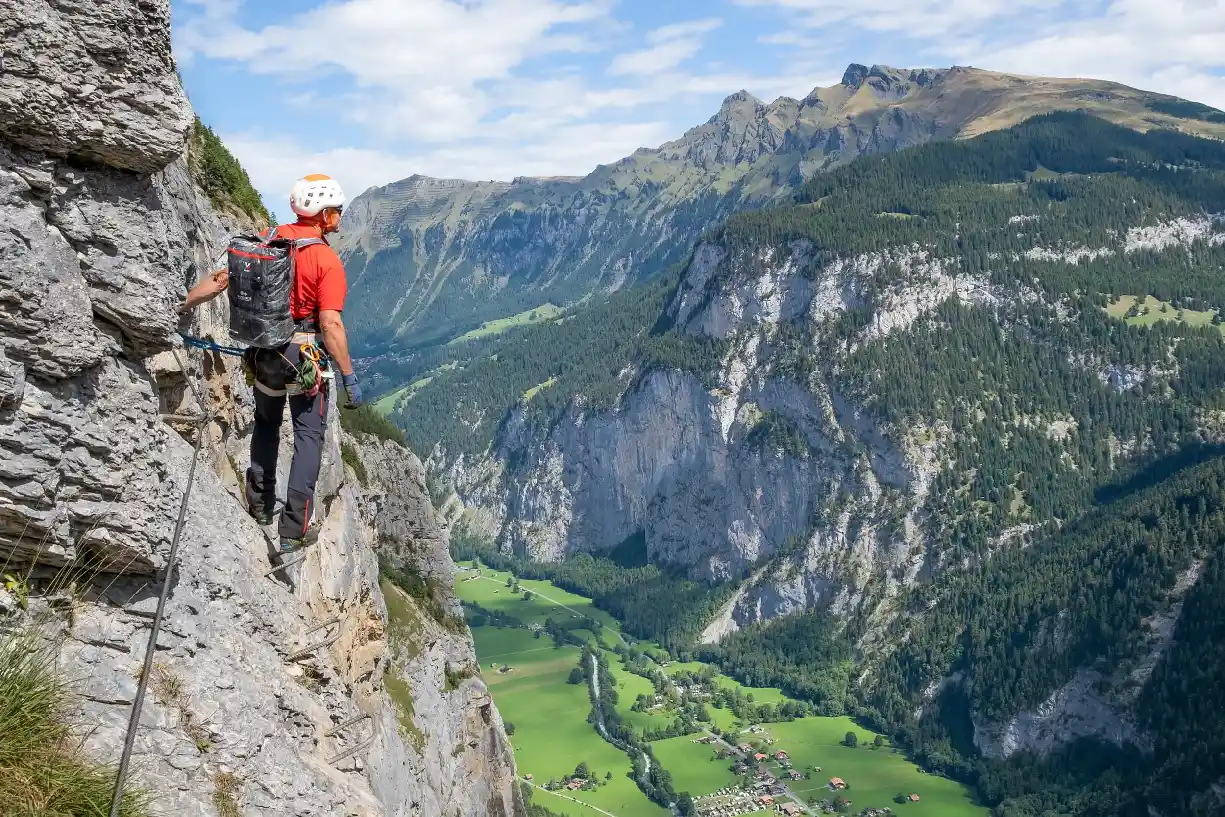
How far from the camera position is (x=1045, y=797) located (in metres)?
146

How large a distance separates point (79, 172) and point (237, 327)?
3475mm

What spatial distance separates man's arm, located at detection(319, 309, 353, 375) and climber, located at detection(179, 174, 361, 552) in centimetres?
1

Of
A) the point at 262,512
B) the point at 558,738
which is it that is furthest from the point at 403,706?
the point at 558,738

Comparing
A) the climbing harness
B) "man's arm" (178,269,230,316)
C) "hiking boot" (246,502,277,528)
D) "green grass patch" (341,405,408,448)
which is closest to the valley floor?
"green grass patch" (341,405,408,448)

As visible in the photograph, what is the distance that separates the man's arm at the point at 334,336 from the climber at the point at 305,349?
0.01 m

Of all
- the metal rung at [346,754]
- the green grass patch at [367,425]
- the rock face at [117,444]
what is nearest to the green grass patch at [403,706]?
the green grass patch at [367,425]

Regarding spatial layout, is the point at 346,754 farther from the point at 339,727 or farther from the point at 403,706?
the point at 403,706

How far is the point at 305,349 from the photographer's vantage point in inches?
590

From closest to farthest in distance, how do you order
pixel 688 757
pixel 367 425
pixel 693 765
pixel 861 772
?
1. pixel 367 425
2. pixel 861 772
3. pixel 693 765
4. pixel 688 757

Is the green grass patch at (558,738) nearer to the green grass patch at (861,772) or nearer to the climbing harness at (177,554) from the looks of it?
the green grass patch at (861,772)

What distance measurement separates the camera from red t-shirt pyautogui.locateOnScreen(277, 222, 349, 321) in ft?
48.0

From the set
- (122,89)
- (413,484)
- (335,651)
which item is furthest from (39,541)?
(413,484)

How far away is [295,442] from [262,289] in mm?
2660

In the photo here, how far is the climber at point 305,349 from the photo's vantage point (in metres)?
14.4
